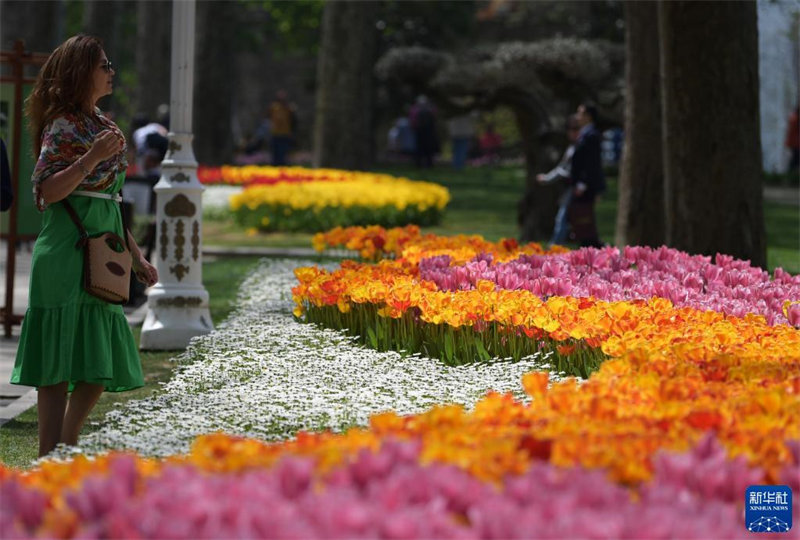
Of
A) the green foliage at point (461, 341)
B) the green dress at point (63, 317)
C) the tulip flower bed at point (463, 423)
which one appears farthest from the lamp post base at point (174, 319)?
the green dress at point (63, 317)

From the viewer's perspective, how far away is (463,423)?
377cm

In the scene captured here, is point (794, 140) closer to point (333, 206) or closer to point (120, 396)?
point (333, 206)

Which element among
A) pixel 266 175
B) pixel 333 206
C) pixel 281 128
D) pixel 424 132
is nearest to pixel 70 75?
pixel 333 206

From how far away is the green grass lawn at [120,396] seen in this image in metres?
6.27

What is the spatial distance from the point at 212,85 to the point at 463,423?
2523 cm

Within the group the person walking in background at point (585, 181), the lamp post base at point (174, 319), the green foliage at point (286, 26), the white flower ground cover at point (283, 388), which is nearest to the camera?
the white flower ground cover at point (283, 388)

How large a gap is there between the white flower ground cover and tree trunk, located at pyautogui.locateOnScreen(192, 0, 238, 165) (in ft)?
69.1

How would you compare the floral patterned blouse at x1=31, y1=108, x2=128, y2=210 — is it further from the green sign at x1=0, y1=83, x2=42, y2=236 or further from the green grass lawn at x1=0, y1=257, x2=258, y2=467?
the green sign at x1=0, y1=83, x2=42, y2=236

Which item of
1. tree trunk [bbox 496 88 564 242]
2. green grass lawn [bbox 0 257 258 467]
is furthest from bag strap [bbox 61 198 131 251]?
tree trunk [bbox 496 88 564 242]

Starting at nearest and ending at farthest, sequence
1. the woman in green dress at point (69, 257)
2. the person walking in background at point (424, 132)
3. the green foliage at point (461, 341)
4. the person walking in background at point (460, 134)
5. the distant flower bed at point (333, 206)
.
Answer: the woman in green dress at point (69, 257) < the green foliage at point (461, 341) < the distant flower bed at point (333, 206) < the person walking in background at point (460, 134) < the person walking in background at point (424, 132)

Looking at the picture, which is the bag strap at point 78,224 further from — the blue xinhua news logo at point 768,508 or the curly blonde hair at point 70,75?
the blue xinhua news logo at point 768,508

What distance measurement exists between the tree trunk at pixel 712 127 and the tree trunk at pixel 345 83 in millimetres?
14596

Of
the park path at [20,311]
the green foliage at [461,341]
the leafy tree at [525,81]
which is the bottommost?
the park path at [20,311]

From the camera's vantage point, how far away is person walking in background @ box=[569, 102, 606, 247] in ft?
48.7
